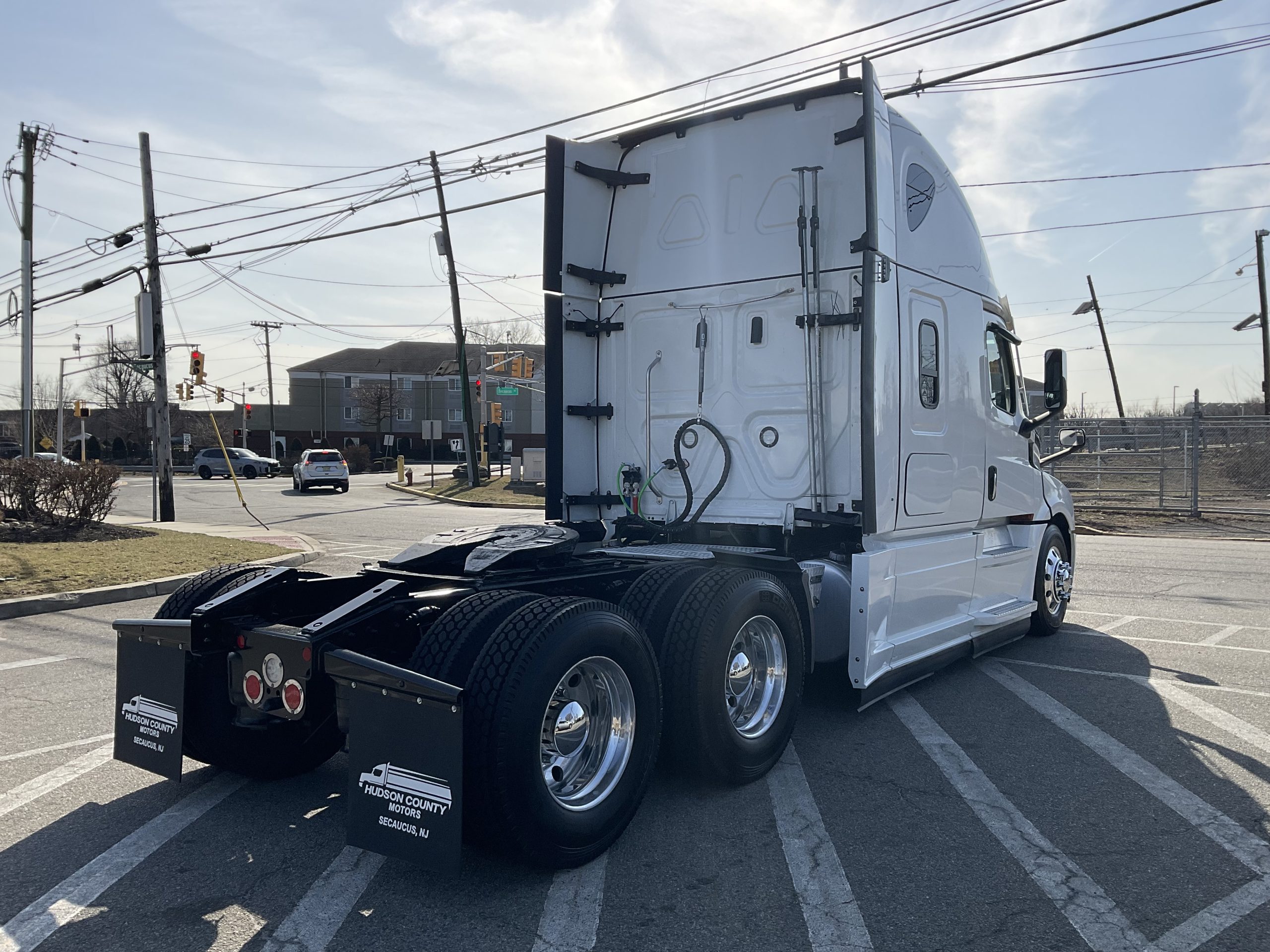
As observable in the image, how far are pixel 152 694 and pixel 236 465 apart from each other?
170ft

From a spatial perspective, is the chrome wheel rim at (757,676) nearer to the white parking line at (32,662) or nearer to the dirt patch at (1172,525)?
the white parking line at (32,662)

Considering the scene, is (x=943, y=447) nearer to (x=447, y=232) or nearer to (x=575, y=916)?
(x=575, y=916)

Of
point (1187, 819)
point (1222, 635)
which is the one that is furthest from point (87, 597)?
point (1222, 635)

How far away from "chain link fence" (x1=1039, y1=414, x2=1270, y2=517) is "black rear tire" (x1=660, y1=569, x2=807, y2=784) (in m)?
16.9

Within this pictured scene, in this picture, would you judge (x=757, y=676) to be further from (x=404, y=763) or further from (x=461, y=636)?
(x=404, y=763)

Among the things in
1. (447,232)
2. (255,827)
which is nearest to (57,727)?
(255,827)

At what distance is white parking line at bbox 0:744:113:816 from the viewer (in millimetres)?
Result: 4180

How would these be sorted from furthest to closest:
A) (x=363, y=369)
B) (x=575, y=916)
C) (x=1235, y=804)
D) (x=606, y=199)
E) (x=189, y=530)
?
1. (x=363, y=369)
2. (x=189, y=530)
3. (x=606, y=199)
4. (x=1235, y=804)
5. (x=575, y=916)

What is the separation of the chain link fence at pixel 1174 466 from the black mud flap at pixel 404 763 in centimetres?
1868

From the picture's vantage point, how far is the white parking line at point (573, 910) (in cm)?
297

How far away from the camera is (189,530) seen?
1778 centimetres

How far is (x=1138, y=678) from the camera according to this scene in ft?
21.1

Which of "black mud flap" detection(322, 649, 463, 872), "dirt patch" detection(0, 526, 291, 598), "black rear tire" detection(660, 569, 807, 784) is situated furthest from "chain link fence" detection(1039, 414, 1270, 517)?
"black mud flap" detection(322, 649, 463, 872)

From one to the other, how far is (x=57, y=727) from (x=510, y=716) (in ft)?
11.7
